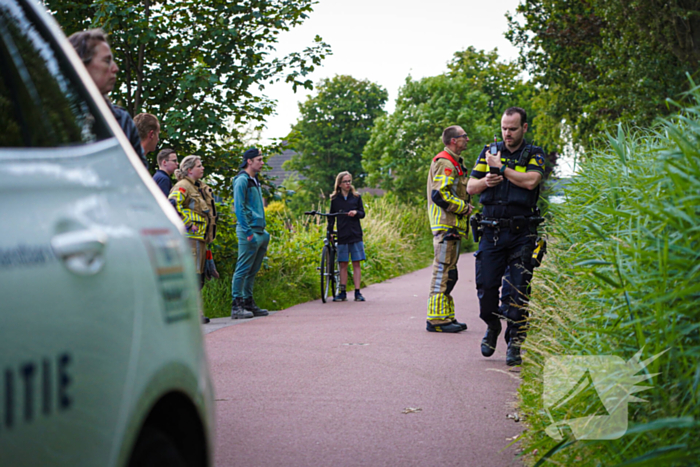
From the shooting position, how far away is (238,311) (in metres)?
10.3

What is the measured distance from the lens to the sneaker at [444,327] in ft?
28.7

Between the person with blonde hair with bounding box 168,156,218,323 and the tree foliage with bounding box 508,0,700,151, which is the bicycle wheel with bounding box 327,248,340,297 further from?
the tree foliage with bounding box 508,0,700,151

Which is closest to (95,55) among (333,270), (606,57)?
(333,270)

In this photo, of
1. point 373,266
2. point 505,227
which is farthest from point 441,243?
point 373,266

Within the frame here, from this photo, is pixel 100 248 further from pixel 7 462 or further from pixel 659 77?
pixel 659 77

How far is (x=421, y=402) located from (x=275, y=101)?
6789mm

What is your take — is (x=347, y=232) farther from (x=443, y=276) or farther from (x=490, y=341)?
(x=490, y=341)

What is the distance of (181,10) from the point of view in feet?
34.8

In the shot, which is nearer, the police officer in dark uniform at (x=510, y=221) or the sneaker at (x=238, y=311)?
the police officer in dark uniform at (x=510, y=221)

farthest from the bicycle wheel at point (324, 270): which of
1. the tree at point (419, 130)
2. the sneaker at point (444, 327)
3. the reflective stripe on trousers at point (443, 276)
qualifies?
the tree at point (419, 130)

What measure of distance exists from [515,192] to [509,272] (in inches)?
27.8

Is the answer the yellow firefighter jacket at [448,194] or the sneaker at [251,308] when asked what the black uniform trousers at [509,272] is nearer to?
the yellow firefighter jacket at [448,194]

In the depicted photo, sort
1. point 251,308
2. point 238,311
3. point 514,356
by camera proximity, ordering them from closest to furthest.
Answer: point 514,356 → point 238,311 → point 251,308

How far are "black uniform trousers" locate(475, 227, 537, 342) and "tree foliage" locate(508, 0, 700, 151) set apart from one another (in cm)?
322
